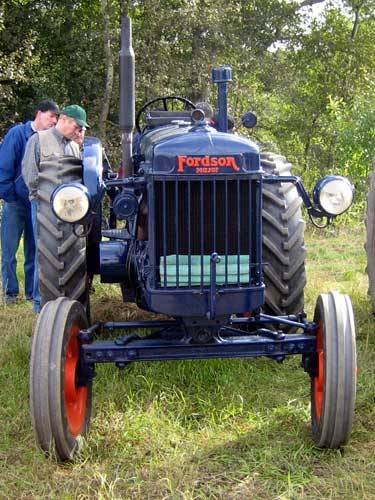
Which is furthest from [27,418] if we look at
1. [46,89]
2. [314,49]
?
[314,49]

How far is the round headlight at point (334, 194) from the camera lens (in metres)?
3.47

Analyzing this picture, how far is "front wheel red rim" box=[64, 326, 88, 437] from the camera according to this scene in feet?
10.6

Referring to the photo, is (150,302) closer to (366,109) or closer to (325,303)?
(325,303)

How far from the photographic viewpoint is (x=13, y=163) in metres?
6.05

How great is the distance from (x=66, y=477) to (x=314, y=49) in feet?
52.3

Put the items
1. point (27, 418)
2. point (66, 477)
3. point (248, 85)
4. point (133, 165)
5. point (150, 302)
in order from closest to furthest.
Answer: point (66, 477) < point (150, 302) < point (27, 418) < point (133, 165) < point (248, 85)

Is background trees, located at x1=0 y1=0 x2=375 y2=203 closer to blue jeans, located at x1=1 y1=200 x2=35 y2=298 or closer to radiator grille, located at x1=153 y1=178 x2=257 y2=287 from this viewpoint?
blue jeans, located at x1=1 y1=200 x2=35 y2=298

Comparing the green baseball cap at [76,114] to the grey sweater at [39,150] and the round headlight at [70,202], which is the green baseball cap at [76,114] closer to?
the grey sweater at [39,150]

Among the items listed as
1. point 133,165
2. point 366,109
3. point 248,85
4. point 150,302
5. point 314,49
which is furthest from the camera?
point 314,49

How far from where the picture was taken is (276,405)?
12.3ft

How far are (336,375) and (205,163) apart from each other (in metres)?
1.10

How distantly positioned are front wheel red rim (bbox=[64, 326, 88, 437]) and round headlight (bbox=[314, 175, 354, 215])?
1370 millimetres

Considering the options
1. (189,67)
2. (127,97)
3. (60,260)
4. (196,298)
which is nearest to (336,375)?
(196,298)

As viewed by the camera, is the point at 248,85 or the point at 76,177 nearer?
the point at 76,177
